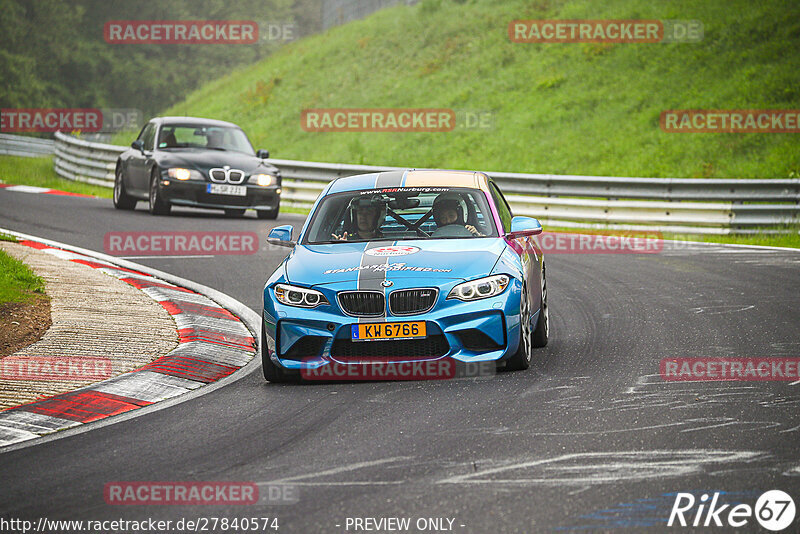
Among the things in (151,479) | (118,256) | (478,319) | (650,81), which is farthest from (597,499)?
(650,81)

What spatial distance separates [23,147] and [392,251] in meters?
37.9

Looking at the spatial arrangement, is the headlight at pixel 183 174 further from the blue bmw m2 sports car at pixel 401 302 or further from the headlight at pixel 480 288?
the headlight at pixel 480 288

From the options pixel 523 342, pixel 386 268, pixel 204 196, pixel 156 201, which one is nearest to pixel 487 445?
pixel 523 342

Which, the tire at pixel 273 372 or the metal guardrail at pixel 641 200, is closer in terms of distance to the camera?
the tire at pixel 273 372

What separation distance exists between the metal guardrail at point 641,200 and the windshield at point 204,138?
2.85 metres

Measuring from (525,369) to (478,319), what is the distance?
683 millimetres

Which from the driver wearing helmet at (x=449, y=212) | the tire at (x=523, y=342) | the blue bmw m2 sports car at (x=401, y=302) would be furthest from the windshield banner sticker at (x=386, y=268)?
the driver wearing helmet at (x=449, y=212)

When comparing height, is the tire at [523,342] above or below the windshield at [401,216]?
below

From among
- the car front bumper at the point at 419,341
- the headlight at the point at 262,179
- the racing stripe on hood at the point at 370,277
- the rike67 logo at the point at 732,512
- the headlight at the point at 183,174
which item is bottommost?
the rike67 logo at the point at 732,512

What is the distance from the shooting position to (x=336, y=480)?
17.6 ft

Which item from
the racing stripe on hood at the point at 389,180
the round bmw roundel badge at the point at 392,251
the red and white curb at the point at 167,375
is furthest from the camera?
the racing stripe on hood at the point at 389,180

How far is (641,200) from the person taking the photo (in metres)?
20.5

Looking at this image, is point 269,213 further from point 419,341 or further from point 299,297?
point 419,341

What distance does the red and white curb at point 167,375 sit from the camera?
6.82 m
